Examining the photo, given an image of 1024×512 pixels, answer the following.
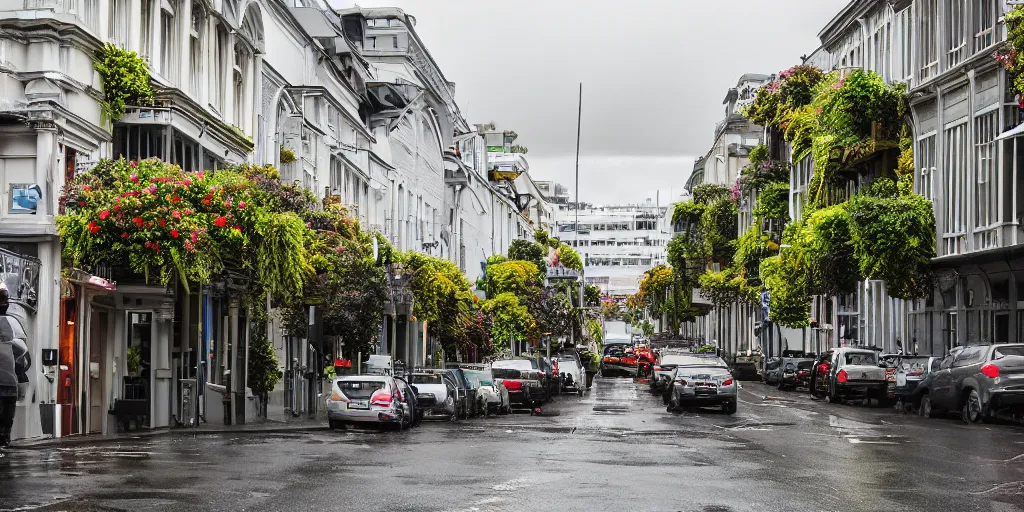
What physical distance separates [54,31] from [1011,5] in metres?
22.5

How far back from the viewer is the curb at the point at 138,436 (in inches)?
820

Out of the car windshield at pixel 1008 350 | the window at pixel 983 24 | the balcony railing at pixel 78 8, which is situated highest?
the window at pixel 983 24

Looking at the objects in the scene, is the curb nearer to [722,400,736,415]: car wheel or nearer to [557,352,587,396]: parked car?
[722,400,736,415]: car wheel

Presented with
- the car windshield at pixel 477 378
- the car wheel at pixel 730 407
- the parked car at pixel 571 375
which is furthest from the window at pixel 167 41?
the parked car at pixel 571 375

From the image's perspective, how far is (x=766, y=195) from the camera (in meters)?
78.2

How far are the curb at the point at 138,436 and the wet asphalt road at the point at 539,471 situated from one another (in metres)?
0.73

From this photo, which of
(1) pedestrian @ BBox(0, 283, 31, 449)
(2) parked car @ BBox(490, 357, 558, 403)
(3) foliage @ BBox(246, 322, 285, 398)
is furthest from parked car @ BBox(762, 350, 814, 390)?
(1) pedestrian @ BBox(0, 283, 31, 449)

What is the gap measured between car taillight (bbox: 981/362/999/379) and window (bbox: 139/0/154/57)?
19.0 metres

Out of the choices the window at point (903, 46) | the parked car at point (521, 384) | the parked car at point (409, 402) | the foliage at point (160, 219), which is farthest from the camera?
the window at point (903, 46)

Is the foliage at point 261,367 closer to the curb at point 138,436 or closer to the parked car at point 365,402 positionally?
the curb at point 138,436

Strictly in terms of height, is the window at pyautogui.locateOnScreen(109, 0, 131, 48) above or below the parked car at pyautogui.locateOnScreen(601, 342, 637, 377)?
above

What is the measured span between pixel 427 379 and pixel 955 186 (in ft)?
61.8

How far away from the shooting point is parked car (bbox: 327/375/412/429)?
28.4m

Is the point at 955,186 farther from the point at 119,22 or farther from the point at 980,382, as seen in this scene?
the point at 119,22
